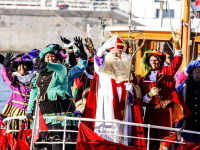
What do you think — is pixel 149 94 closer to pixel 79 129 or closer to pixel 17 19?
pixel 79 129

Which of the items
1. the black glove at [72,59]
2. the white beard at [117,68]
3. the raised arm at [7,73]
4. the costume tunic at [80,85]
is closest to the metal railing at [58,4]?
the costume tunic at [80,85]

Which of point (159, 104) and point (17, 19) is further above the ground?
Result: point (17, 19)

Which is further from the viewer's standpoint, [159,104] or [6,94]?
[6,94]

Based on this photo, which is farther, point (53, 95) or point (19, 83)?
point (19, 83)

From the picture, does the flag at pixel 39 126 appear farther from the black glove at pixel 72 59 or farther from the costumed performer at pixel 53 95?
the black glove at pixel 72 59

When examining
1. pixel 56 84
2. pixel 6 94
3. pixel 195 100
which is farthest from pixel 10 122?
pixel 6 94

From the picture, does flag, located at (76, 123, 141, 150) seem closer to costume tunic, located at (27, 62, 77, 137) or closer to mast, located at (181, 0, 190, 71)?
costume tunic, located at (27, 62, 77, 137)

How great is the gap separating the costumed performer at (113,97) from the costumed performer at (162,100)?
0.24m

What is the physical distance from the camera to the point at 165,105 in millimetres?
6301

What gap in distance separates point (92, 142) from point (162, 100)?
1.15 m

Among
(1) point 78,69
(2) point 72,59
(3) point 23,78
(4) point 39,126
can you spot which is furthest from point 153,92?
(3) point 23,78

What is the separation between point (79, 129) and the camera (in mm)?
5801

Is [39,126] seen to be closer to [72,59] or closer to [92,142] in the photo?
[92,142]

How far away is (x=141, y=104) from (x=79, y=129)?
90 centimetres
